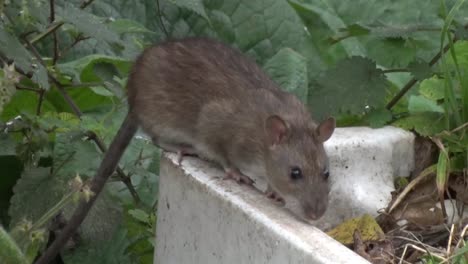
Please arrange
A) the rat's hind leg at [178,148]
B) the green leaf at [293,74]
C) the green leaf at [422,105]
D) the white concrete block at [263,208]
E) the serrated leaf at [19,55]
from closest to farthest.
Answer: the white concrete block at [263,208], the serrated leaf at [19,55], the rat's hind leg at [178,148], the green leaf at [422,105], the green leaf at [293,74]

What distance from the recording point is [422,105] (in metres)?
3.64

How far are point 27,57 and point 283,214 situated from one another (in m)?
0.77

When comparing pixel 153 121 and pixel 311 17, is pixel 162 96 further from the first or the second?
pixel 311 17

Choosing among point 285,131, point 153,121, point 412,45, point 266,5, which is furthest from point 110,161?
point 266,5

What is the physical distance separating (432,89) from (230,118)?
63 centimetres

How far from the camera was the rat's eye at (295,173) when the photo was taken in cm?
326

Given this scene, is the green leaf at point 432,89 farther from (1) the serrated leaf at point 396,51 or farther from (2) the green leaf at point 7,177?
(2) the green leaf at point 7,177

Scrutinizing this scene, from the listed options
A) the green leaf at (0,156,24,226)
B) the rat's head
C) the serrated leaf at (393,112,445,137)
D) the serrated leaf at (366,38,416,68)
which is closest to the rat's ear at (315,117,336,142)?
the rat's head

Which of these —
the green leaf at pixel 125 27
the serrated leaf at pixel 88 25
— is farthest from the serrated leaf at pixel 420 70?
the serrated leaf at pixel 88 25

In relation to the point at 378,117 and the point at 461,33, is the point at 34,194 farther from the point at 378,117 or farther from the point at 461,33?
the point at 461,33

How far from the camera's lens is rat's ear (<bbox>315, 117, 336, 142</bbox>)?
3135 millimetres

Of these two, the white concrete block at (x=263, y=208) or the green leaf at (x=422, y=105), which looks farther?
the green leaf at (x=422, y=105)

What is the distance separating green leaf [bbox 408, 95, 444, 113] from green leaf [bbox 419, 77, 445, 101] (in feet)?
0.16

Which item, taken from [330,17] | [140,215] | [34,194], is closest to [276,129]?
[140,215]
